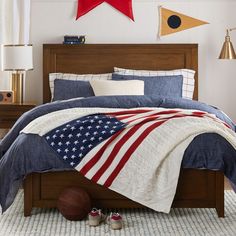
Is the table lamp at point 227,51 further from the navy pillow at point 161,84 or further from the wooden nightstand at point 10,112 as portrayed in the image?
the wooden nightstand at point 10,112

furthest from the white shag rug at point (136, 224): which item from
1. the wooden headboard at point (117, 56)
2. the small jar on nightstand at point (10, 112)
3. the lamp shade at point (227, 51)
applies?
the wooden headboard at point (117, 56)

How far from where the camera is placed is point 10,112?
5586 millimetres

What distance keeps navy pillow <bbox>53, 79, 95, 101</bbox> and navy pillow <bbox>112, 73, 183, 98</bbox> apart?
318mm

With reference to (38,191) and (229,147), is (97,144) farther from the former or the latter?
(229,147)

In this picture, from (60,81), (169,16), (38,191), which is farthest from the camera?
(169,16)

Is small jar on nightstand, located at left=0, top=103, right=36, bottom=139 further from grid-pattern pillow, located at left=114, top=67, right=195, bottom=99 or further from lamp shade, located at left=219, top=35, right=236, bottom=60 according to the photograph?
lamp shade, located at left=219, top=35, right=236, bottom=60

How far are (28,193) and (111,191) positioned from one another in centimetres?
51

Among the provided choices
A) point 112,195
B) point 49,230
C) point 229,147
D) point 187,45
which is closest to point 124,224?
point 112,195

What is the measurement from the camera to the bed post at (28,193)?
392 centimetres

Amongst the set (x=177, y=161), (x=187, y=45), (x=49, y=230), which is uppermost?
(x=187, y=45)

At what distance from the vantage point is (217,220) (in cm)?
388

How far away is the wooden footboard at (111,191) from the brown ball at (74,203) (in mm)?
105

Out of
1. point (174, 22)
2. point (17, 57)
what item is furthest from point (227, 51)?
point (17, 57)

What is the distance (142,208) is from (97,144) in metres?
0.57
